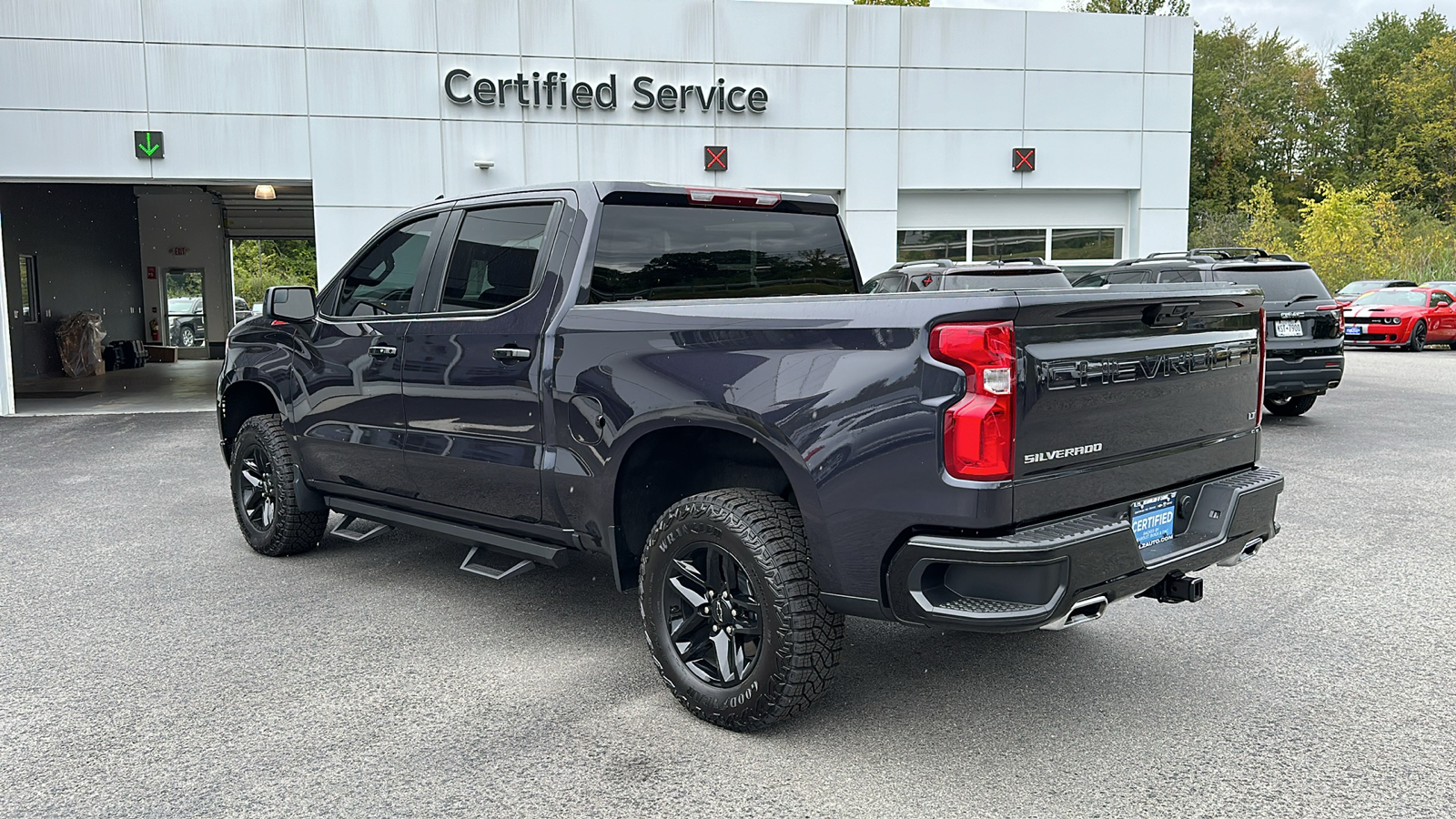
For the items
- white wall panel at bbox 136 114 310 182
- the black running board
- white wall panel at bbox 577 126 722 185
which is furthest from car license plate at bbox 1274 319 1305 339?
white wall panel at bbox 136 114 310 182

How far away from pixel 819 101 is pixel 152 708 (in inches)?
571

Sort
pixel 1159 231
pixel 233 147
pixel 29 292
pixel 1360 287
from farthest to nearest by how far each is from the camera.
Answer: pixel 1360 287
pixel 29 292
pixel 1159 231
pixel 233 147

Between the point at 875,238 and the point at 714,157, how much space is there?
2.91 metres

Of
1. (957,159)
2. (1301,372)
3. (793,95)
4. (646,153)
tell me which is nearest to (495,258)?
(1301,372)

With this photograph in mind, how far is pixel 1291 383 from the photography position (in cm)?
1147

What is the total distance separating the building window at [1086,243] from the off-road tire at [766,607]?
15661 mm

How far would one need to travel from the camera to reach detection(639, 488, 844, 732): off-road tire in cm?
352

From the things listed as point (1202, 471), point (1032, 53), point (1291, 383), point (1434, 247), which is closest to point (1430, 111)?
point (1434, 247)

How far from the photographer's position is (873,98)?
55.5ft

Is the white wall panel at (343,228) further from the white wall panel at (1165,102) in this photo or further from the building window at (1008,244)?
the white wall panel at (1165,102)

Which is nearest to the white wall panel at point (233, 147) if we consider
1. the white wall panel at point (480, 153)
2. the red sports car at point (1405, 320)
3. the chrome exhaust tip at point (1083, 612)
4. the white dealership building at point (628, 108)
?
the white dealership building at point (628, 108)

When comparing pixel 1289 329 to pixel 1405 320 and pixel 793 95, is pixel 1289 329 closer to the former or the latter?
pixel 793 95

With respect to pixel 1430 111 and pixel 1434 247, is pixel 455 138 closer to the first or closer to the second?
pixel 1434 247

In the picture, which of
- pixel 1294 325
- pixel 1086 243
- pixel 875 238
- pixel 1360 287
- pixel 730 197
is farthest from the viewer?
pixel 1360 287
